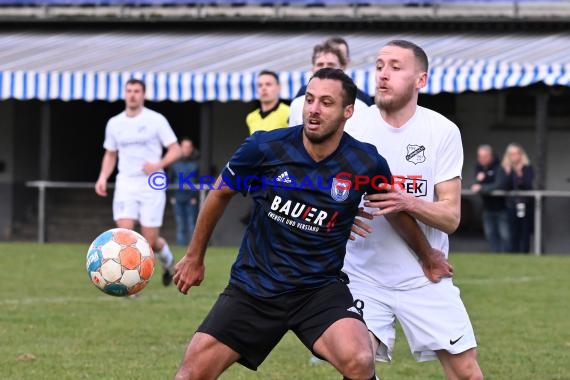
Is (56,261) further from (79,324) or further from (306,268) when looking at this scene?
(306,268)

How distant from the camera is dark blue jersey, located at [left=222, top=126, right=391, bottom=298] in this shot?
6.34 m

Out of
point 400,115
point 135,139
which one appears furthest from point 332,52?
point 135,139

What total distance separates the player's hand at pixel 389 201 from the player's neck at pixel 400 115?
1.86ft

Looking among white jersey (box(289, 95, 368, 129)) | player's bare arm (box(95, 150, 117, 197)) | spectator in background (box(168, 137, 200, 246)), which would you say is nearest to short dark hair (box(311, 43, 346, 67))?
white jersey (box(289, 95, 368, 129))

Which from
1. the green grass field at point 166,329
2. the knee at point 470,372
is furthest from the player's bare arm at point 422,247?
the green grass field at point 166,329

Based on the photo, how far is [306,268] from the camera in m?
6.39

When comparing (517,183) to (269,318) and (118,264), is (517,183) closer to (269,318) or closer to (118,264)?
(118,264)

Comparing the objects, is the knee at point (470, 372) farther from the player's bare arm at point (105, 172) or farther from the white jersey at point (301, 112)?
the player's bare arm at point (105, 172)

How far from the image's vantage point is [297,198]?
6332 millimetres

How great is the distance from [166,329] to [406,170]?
4899 mm

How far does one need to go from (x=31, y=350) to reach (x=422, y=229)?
13.9 ft

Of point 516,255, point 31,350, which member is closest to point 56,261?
point 516,255

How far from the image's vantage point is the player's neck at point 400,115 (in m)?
6.87

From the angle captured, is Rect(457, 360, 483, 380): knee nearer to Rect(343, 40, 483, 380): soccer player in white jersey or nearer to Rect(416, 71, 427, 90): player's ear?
Rect(343, 40, 483, 380): soccer player in white jersey
